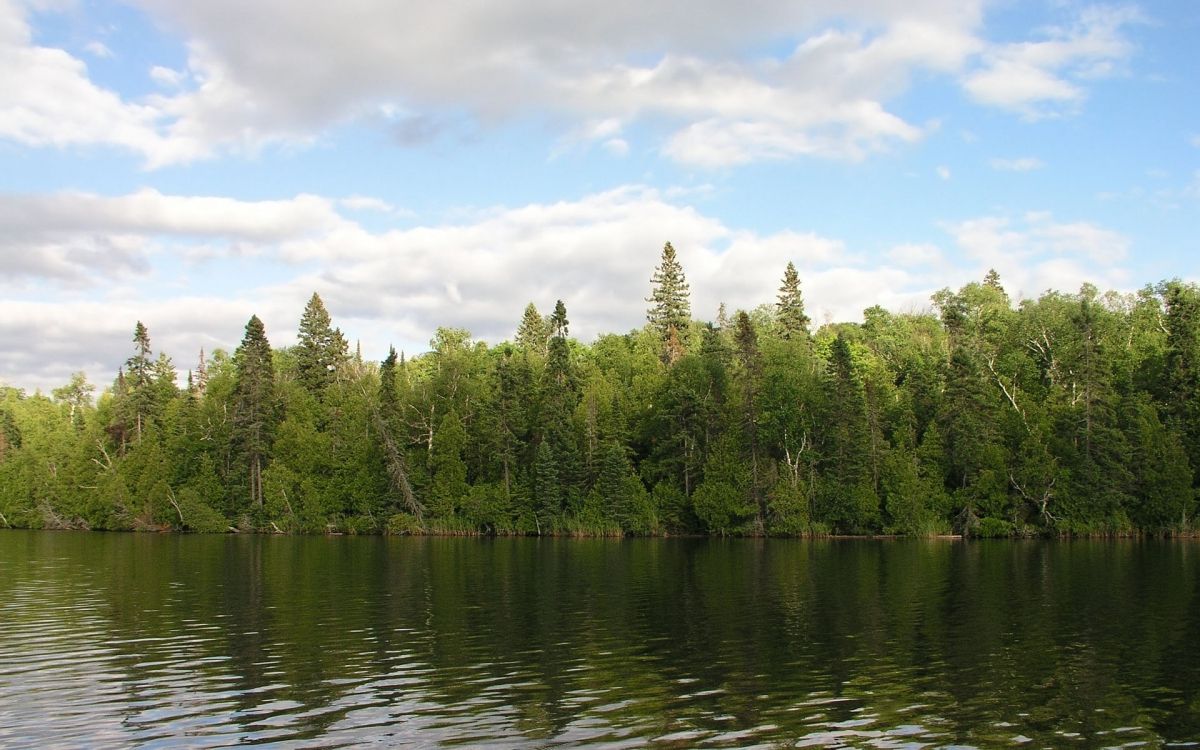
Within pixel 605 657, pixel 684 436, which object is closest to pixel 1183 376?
pixel 684 436

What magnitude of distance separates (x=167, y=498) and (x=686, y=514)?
6743 cm

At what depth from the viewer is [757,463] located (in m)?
103

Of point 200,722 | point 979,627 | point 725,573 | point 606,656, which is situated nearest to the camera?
point 200,722

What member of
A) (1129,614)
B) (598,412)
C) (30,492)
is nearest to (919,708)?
(1129,614)

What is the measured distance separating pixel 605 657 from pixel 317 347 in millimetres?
114881

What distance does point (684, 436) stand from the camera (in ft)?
354

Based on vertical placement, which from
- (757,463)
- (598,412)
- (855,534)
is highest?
(598,412)

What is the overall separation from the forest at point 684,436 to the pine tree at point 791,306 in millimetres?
436

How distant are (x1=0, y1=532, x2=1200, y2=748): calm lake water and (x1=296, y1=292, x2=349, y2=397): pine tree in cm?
7857

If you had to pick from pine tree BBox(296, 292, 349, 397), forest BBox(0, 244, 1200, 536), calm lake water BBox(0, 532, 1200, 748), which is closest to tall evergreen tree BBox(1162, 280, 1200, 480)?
forest BBox(0, 244, 1200, 536)

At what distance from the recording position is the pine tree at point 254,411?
11894 centimetres

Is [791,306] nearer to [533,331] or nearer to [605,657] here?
[533,331]

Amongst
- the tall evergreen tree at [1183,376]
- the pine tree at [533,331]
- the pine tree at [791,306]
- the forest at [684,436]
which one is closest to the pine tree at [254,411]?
the forest at [684,436]

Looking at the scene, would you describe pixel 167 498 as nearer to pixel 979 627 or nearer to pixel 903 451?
pixel 903 451
